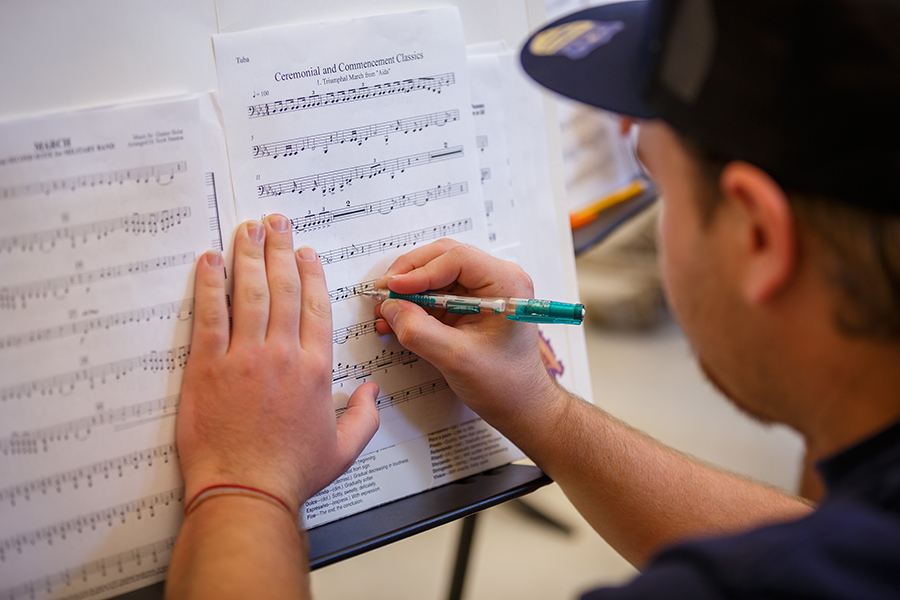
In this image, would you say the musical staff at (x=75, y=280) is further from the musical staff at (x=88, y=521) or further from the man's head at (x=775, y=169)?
the man's head at (x=775, y=169)

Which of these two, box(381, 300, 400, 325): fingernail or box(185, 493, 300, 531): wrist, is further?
box(381, 300, 400, 325): fingernail

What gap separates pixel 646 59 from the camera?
618 mm

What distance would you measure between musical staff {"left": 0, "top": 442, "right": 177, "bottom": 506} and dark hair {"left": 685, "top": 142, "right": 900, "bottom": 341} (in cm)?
75

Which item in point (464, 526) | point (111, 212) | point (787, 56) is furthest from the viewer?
point (464, 526)

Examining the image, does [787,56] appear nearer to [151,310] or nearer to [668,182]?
[668,182]

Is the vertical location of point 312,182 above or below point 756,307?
above

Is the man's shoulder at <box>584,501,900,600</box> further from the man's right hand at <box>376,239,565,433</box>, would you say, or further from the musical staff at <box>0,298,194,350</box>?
the musical staff at <box>0,298,194,350</box>

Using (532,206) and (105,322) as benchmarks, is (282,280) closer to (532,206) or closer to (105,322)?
(105,322)

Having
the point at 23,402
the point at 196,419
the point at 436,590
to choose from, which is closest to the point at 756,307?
the point at 196,419

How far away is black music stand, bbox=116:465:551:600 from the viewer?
2.64 ft

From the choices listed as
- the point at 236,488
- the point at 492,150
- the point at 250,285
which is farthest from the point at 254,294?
the point at 492,150

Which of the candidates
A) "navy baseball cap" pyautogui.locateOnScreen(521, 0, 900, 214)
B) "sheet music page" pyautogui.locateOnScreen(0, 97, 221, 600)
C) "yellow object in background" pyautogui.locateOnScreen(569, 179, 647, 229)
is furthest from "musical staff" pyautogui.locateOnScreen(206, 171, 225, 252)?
"yellow object in background" pyautogui.locateOnScreen(569, 179, 647, 229)

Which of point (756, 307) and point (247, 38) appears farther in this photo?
point (247, 38)

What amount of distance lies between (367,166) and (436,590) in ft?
4.61
